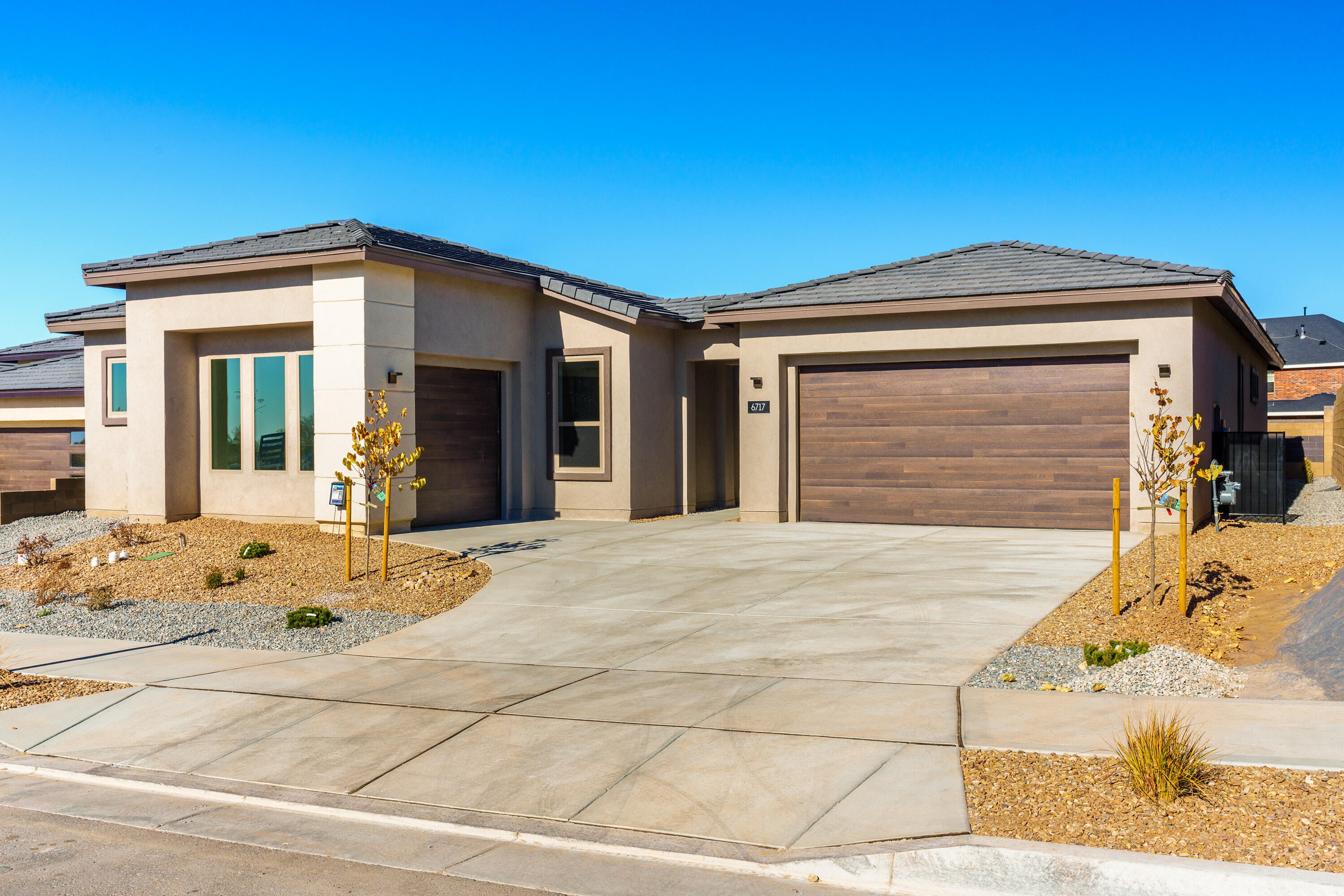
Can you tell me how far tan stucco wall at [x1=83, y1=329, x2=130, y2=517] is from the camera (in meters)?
18.7

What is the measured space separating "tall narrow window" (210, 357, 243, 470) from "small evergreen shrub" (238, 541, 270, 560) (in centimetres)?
304

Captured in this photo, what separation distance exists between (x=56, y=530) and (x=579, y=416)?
905cm

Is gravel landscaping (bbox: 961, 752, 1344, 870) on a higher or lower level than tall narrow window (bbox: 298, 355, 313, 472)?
lower

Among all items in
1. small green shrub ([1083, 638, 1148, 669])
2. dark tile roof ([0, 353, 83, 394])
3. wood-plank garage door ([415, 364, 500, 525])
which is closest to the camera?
small green shrub ([1083, 638, 1148, 669])

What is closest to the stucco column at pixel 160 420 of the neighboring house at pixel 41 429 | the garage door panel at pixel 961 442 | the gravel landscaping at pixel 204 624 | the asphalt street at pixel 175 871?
the gravel landscaping at pixel 204 624

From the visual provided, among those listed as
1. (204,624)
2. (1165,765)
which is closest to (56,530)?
(204,624)

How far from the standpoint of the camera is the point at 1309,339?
52.6m

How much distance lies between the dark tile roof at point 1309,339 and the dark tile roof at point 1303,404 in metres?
2.81

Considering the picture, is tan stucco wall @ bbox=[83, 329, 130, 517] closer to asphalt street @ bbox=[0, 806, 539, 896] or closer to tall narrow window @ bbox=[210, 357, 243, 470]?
tall narrow window @ bbox=[210, 357, 243, 470]

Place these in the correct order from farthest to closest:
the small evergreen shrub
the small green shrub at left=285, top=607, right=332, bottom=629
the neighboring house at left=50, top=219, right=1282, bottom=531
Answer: the neighboring house at left=50, top=219, right=1282, bottom=531 → the small evergreen shrub → the small green shrub at left=285, top=607, right=332, bottom=629

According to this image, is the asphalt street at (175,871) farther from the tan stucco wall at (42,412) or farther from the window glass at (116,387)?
the tan stucco wall at (42,412)

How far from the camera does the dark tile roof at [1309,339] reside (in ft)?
162

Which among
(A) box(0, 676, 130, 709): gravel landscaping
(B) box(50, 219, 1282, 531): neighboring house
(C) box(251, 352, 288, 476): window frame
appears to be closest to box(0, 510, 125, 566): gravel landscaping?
(B) box(50, 219, 1282, 531): neighboring house

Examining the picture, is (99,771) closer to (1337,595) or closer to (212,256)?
→ (1337,595)
